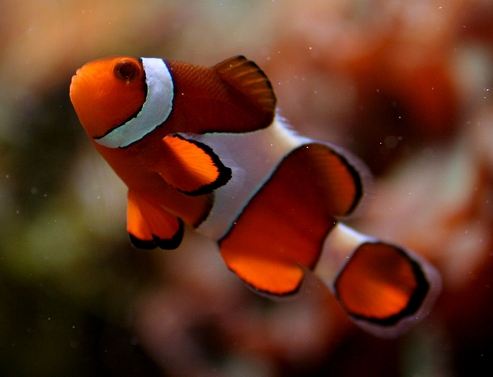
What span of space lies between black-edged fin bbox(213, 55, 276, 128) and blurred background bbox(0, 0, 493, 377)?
7.9 inches

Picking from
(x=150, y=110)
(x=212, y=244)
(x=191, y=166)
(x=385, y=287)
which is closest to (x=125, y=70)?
(x=150, y=110)

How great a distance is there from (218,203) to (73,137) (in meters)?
0.41

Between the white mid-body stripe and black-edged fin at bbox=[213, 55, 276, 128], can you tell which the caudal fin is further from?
black-edged fin at bbox=[213, 55, 276, 128]

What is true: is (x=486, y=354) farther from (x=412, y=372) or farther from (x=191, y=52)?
(x=191, y=52)

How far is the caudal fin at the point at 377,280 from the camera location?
3.49 ft

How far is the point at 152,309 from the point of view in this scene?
4.17 ft

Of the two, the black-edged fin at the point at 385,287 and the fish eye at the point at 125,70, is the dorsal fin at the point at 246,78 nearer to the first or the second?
the fish eye at the point at 125,70

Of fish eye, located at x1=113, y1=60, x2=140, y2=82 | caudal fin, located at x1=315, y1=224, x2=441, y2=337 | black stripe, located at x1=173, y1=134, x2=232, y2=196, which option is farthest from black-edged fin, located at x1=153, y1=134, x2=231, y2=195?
caudal fin, located at x1=315, y1=224, x2=441, y2=337

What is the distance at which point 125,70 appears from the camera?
0.91 m

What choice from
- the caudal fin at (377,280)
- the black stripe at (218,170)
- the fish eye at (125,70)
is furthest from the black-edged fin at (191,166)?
the caudal fin at (377,280)

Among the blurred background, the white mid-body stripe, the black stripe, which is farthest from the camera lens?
the blurred background

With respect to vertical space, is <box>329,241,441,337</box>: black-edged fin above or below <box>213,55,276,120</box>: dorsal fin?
below

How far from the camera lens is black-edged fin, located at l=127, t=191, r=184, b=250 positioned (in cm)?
103

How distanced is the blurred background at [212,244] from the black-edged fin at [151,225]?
0.21 m
